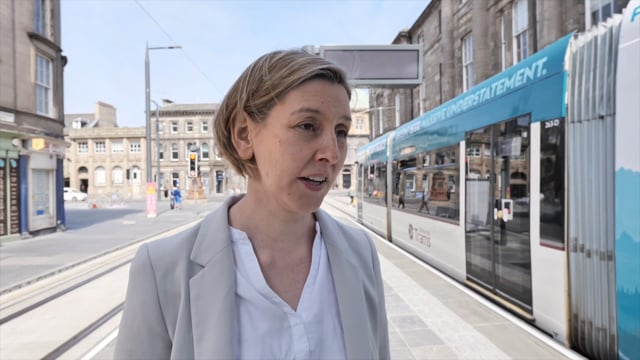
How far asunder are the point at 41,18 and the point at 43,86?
2.61 meters

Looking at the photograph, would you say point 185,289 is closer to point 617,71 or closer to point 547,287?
point 617,71

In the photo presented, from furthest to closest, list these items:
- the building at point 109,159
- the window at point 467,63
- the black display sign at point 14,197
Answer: the building at point 109,159
the window at point 467,63
the black display sign at point 14,197

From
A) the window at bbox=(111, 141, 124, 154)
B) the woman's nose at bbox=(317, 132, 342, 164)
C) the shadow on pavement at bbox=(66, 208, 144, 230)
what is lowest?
the shadow on pavement at bbox=(66, 208, 144, 230)

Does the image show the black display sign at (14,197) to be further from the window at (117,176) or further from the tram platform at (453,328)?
the window at (117,176)

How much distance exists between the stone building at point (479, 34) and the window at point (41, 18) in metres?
16.7

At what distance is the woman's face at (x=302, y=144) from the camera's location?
117cm

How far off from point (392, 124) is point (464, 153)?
28766 mm

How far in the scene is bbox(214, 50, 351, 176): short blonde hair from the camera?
117 cm

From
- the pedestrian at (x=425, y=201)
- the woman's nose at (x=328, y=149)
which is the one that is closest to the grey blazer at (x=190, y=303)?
the woman's nose at (x=328, y=149)

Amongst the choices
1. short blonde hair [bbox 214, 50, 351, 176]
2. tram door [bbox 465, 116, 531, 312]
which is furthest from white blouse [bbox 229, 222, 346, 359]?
tram door [bbox 465, 116, 531, 312]

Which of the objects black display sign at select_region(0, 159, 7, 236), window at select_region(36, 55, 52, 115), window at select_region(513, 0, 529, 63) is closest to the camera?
black display sign at select_region(0, 159, 7, 236)

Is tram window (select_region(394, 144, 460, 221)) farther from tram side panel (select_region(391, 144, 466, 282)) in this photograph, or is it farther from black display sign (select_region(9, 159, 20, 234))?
black display sign (select_region(9, 159, 20, 234))

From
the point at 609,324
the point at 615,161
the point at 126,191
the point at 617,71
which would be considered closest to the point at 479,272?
the point at 609,324

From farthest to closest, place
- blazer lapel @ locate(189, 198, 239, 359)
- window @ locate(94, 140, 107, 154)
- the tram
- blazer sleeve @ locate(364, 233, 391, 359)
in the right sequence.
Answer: window @ locate(94, 140, 107, 154), the tram, blazer sleeve @ locate(364, 233, 391, 359), blazer lapel @ locate(189, 198, 239, 359)
